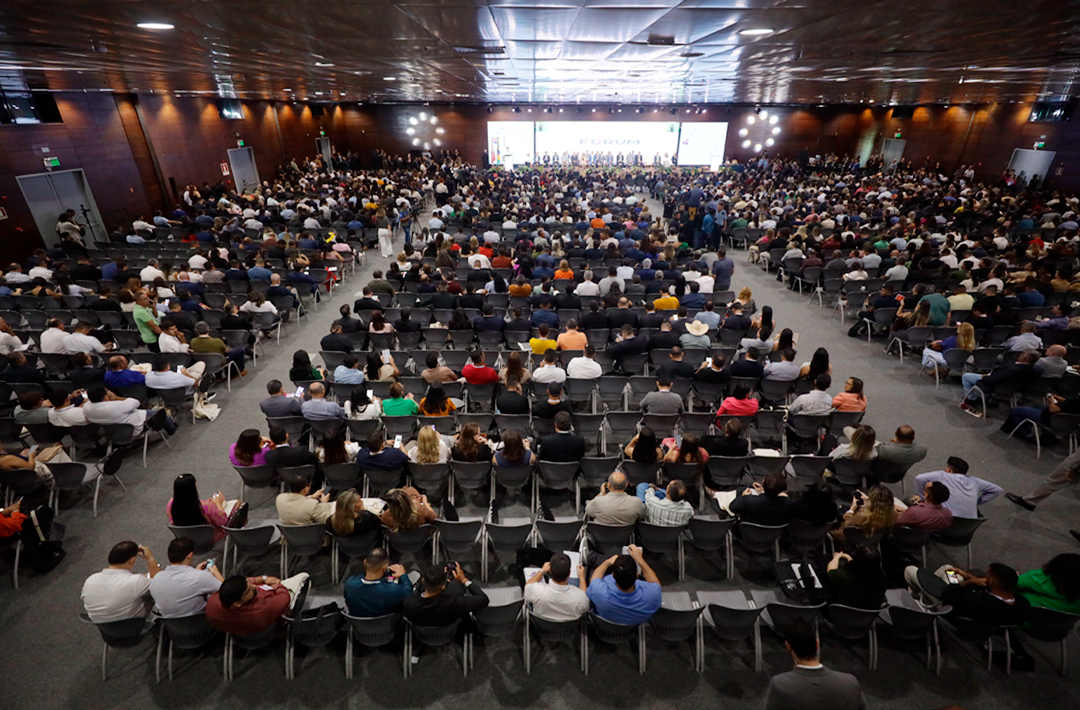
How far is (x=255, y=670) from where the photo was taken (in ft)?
13.3

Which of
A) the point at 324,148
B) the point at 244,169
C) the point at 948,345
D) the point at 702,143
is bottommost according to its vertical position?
the point at 948,345

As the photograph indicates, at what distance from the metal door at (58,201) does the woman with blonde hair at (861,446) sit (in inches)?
788

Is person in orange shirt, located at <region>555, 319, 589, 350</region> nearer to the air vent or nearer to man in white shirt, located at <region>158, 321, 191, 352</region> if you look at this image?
the air vent

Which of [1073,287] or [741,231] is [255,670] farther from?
[741,231]

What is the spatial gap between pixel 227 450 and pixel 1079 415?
10.9 metres

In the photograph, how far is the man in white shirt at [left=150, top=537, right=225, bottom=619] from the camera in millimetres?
3682

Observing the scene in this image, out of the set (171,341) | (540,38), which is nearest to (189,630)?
(171,341)

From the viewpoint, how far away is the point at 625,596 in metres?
3.68

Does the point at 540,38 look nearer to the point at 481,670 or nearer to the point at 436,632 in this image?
the point at 436,632

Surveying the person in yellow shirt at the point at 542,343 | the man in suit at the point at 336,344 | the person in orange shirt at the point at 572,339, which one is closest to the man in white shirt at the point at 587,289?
the person in orange shirt at the point at 572,339

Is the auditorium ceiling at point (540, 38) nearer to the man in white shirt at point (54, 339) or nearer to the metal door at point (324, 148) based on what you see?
the man in white shirt at point (54, 339)

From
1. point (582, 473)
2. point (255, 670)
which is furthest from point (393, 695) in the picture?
point (582, 473)

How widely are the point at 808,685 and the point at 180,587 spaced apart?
427cm

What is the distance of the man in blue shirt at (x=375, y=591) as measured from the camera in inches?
145
